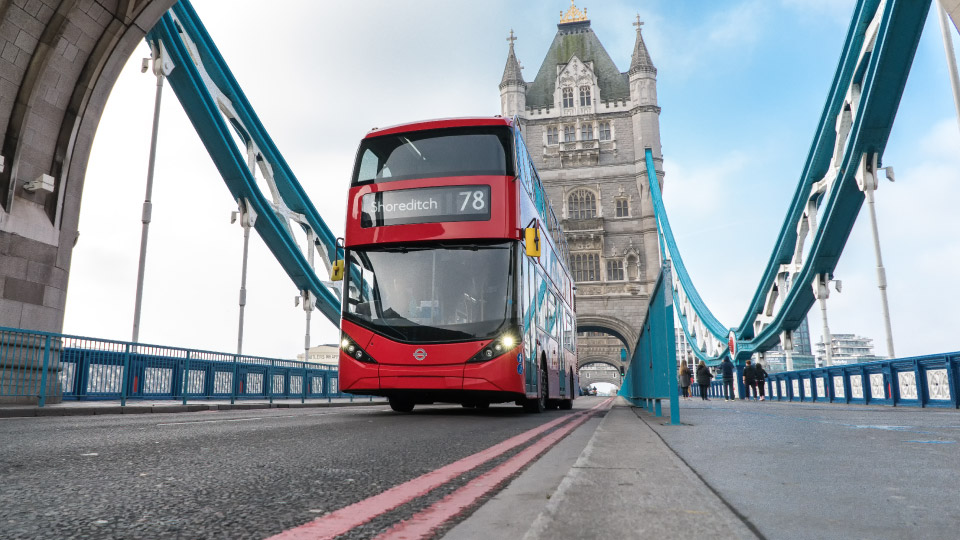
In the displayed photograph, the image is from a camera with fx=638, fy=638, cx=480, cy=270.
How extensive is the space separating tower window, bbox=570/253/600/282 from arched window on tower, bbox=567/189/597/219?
9.84 feet

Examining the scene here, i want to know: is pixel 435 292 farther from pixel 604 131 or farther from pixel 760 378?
pixel 604 131

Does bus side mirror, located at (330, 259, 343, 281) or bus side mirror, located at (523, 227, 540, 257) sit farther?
bus side mirror, located at (523, 227, 540, 257)

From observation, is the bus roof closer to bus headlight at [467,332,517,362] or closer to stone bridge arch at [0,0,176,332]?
bus headlight at [467,332,517,362]

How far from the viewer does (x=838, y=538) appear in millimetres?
1239

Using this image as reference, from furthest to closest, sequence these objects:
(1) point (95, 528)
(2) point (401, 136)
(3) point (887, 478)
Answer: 1. (2) point (401, 136)
2. (3) point (887, 478)
3. (1) point (95, 528)

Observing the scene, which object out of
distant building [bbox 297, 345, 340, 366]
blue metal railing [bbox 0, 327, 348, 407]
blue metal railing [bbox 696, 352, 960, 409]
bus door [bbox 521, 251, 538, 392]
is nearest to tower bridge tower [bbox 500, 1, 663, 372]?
blue metal railing [bbox 696, 352, 960, 409]

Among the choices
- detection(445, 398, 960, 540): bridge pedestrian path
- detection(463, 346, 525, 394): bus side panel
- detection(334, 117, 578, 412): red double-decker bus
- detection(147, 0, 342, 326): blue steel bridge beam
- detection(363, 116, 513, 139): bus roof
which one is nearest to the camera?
detection(445, 398, 960, 540): bridge pedestrian path

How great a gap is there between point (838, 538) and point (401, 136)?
6971mm

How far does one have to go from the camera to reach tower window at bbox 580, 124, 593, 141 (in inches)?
1864

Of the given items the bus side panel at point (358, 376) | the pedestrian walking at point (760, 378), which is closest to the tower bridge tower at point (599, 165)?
the pedestrian walking at point (760, 378)

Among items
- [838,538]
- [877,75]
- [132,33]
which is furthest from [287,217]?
[838,538]

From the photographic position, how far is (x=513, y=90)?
48.6 metres

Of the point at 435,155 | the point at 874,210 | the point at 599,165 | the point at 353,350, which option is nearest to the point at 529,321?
the point at 353,350

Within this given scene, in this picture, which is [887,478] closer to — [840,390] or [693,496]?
[693,496]
